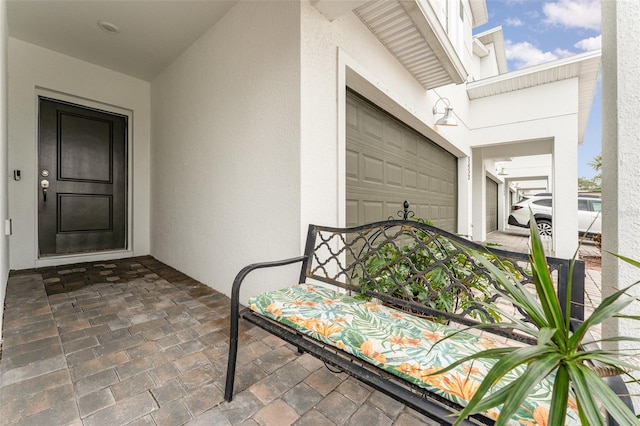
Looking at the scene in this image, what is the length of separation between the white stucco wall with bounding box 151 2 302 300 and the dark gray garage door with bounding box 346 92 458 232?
32.8 inches

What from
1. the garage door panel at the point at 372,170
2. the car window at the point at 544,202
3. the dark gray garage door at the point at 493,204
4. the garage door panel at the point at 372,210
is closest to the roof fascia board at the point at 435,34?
the garage door panel at the point at 372,170

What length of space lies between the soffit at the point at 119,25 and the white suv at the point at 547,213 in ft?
15.1

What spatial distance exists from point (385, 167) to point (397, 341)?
2534mm

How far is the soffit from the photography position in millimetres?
2455

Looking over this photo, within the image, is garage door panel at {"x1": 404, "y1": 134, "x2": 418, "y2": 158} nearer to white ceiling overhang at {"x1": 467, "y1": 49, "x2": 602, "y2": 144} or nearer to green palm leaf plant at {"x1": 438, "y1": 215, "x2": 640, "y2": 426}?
white ceiling overhang at {"x1": 467, "y1": 49, "x2": 602, "y2": 144}

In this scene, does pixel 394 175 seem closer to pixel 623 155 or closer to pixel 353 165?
pixel 353 165

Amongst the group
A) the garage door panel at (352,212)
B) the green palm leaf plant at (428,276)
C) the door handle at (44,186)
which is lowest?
the green palm leaf plant at (428,276)

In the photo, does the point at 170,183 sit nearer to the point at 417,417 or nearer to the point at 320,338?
the point at 320,338

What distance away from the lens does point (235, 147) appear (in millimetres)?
2395

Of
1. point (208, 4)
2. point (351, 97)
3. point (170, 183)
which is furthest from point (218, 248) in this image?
point (208, 4)

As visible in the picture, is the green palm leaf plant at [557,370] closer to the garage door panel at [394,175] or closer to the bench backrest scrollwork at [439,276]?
the bench backrest scrollwork at [439,276]

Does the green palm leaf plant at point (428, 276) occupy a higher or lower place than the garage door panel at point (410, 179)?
lower

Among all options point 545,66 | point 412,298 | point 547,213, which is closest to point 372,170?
point 412,298

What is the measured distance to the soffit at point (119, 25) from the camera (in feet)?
8.05
